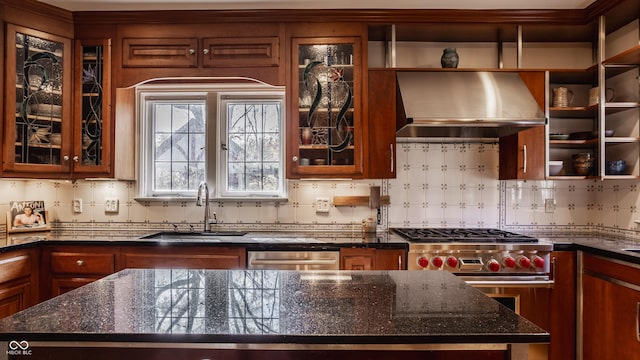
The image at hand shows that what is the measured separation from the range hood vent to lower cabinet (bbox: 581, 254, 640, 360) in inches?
39.2

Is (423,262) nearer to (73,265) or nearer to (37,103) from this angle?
(73,265)

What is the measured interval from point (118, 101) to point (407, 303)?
2670 millimetres

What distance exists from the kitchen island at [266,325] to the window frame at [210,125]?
6.41 ft

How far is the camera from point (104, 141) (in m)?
2.90

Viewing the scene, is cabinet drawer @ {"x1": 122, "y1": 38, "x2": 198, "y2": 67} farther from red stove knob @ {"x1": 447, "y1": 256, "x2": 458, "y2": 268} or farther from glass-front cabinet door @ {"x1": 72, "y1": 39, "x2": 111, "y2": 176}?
red stove knob @ {"x1": 447, "y1": 256, "x2": 458, "y2": 268}

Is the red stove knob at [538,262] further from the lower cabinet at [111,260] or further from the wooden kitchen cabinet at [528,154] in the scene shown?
the lower cabinet at [111,260]

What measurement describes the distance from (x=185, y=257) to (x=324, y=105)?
1431 millimetres

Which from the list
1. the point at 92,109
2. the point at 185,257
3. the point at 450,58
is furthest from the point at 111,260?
the point at 450,58

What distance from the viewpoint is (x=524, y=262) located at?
8.27ft

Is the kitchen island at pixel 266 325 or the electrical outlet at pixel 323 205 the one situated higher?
the electrical outlet at pixel 323 205

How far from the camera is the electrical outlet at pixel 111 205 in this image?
3.25m

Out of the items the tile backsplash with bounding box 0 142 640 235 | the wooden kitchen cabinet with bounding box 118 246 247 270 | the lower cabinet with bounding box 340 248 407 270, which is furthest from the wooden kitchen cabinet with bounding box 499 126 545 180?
the wooden kitchen cabinet with bounding box 118 246 247 270

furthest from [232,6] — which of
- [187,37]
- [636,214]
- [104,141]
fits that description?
[636,214]

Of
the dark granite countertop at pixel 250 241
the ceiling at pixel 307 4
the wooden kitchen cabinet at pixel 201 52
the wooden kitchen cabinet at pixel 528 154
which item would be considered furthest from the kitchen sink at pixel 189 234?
the wooden kitchen cabinet at pixel 528 154
